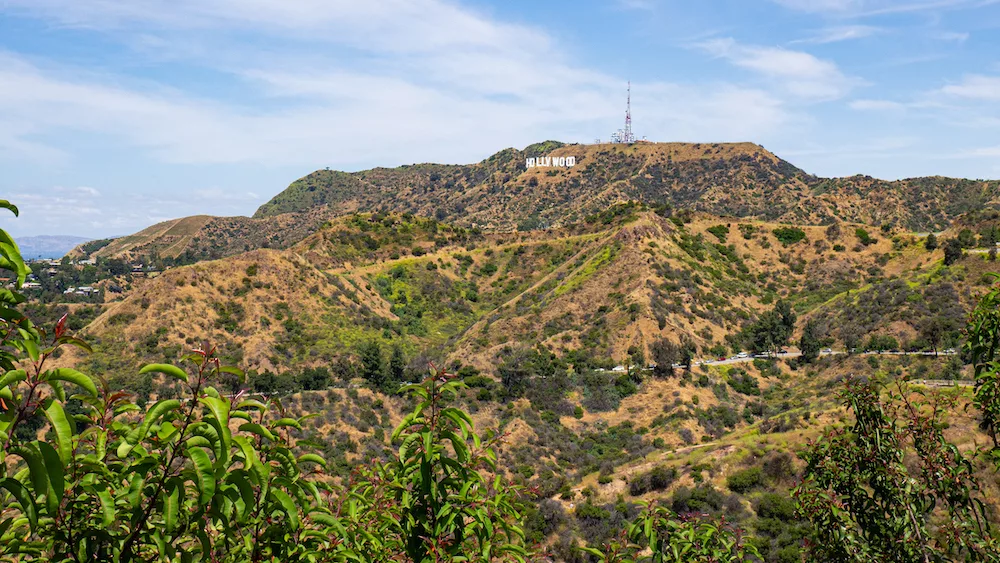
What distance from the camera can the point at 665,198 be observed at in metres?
169

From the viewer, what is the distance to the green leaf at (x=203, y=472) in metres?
3.82

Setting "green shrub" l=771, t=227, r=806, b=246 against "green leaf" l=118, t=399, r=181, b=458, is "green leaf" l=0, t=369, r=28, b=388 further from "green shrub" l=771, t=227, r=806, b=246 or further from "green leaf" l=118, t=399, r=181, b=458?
"green shrub" l=771, t=227, r=806, b=246

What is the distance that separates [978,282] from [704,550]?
74.2m

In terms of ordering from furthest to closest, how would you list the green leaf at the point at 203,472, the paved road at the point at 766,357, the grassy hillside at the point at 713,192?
the grassy hillside at the point at 713,192, the paved road at the point at 766,357, the green leaf at the point at 203,472

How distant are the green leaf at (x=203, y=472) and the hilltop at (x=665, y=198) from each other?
137480mm

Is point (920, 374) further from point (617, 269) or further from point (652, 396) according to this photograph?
point (617, 269)

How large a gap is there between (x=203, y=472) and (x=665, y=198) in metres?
174

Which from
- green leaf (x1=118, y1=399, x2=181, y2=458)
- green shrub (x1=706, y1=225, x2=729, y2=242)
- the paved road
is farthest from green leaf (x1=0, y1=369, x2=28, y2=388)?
green shrub (x1=706, y1=225, x2=729, y2=242)

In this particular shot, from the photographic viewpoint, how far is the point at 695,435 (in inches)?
1832

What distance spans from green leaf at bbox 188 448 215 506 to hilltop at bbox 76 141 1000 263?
137 metres

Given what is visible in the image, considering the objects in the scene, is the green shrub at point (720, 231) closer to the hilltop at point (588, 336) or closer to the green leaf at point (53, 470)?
the hilltop at point (588, 336)

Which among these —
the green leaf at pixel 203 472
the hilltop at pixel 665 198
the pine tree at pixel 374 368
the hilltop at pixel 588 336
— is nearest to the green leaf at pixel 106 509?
the green leaf at pixel 203 472

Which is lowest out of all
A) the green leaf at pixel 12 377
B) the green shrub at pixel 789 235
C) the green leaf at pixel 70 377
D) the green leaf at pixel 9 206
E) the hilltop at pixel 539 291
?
the hilltop at pixel 539 291

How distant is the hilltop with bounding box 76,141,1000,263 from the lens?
13675cm
